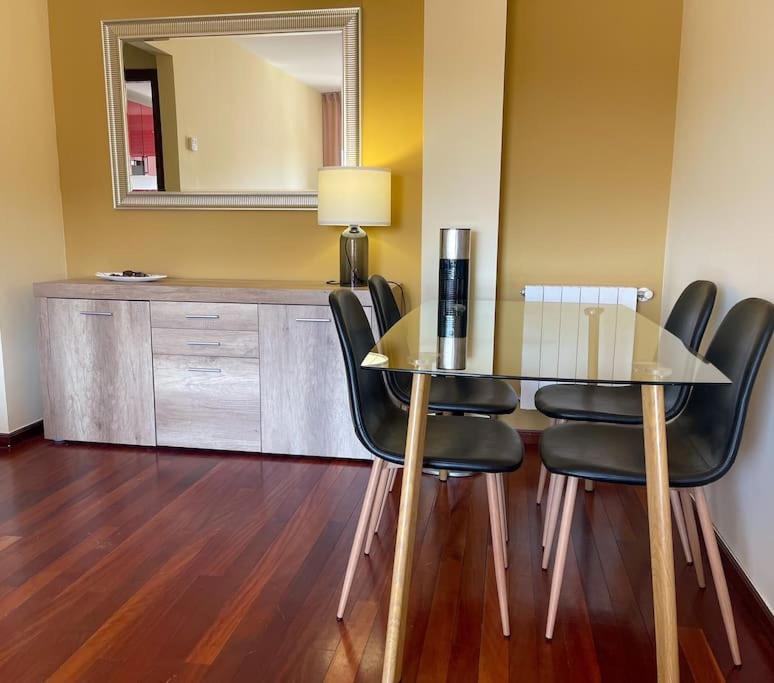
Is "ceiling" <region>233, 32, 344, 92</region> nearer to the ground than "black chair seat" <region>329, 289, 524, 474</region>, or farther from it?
farther from it

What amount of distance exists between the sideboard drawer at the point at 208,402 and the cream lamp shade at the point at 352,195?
2.49 ft

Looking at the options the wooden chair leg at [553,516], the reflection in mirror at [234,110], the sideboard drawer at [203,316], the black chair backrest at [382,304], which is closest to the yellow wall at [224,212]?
the reflection in mirror at [234,110]

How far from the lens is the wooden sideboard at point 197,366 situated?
9.40ft

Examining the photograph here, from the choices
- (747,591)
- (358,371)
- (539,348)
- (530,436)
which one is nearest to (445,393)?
(539,348)

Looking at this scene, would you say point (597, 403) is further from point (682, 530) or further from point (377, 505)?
point (377, 505)

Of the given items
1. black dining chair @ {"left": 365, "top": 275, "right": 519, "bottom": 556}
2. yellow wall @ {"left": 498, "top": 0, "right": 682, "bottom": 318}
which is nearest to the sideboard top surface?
black dining chair @ {"left": 365, "top": 275, "right": 519, "bottom": 556}

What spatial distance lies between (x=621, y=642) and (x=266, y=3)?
3007 mm

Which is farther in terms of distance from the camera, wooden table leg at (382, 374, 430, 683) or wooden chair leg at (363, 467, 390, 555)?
wooden chair leg at (363, 467, 390, 555)

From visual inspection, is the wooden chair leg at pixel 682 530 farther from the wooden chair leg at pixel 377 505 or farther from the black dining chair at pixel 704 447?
the wooden chair leg at pixel 377 505

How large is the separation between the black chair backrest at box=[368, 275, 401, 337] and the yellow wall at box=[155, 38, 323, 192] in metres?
0.98

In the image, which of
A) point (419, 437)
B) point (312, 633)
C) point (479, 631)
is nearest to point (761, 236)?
point (419, 437)

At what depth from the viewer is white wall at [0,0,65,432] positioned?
3023 mm

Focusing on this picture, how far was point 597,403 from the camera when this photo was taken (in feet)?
7.49

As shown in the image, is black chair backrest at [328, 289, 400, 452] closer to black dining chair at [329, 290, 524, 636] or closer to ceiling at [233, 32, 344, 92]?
black dining chair at [329, 290, 524, 636]
